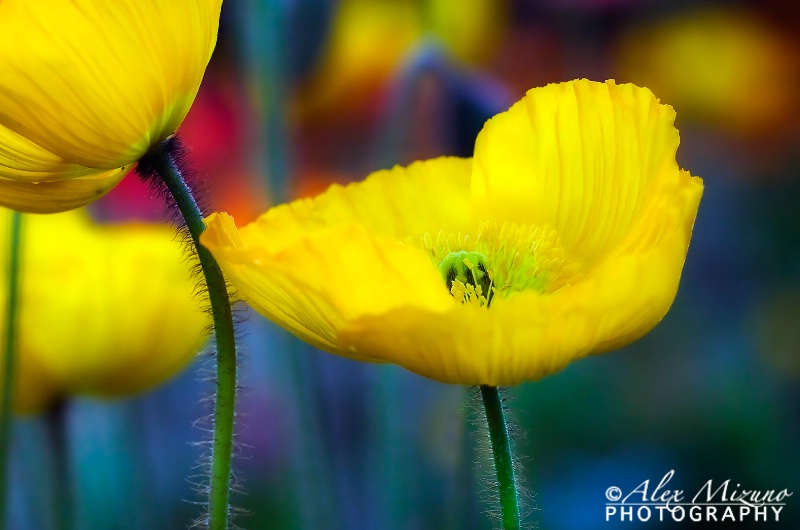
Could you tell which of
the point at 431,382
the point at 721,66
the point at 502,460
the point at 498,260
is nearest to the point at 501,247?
the point at 498,260

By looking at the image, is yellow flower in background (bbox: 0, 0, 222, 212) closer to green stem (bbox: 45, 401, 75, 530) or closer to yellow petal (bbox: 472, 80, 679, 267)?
yellow petal (bbox: 472, 80, 679, 267)

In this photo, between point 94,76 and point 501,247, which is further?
point 501,247

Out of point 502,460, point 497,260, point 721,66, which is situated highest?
point 721,66

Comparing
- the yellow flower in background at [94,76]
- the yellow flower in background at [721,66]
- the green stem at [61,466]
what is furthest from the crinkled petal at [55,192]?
the yellow flower in background at [721,66]

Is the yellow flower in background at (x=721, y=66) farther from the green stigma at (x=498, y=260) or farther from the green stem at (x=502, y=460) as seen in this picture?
the green stem at (x=502, y=460)

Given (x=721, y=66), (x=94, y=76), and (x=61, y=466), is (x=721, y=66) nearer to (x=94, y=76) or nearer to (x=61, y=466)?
(x=61, y=466)

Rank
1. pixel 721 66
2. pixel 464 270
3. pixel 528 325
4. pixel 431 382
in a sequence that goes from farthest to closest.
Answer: pixel 721 66 → pixel 431 382 → pixel 464 270 → pixel 528 325

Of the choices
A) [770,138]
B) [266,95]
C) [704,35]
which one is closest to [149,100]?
[266,95]
